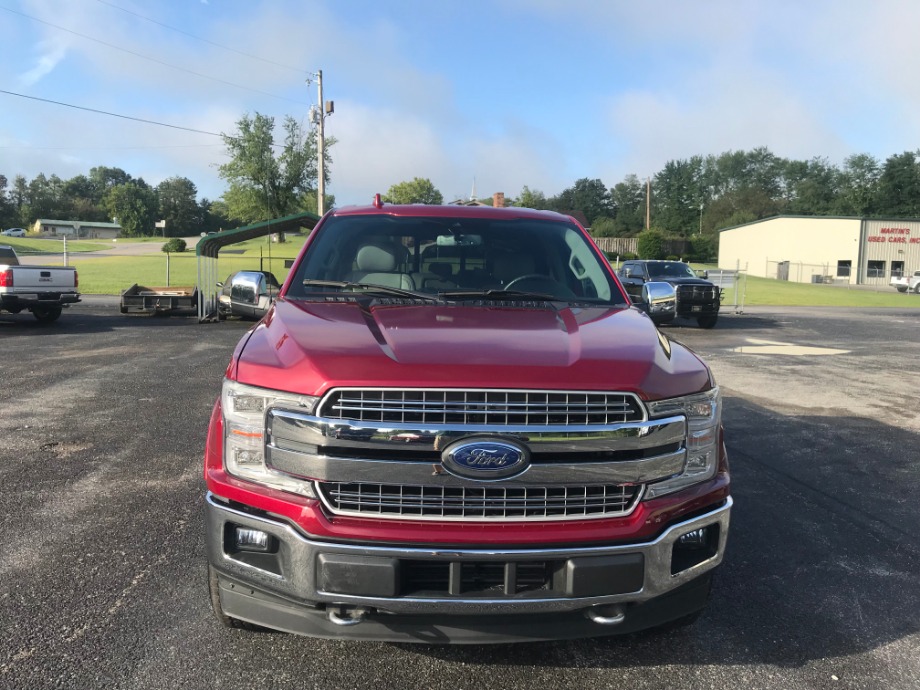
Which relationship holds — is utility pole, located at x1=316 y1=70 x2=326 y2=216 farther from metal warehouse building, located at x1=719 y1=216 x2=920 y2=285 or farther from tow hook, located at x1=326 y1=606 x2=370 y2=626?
metal warehouse building, located at x1=719 y1=216 x2=920 y2=285

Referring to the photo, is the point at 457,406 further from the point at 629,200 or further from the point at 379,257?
the point at 629,200

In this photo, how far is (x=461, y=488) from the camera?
2322mm

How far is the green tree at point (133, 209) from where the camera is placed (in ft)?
405

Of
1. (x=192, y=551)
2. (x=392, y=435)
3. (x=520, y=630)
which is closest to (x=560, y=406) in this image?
(x=392, y=435)

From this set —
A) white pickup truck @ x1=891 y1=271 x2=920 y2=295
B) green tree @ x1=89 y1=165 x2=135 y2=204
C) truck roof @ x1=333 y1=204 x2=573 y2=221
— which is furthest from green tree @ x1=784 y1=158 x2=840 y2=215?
green tree @ x1=89 y1=165 x2=135 y2=204

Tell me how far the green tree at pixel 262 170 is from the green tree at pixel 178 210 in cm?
5696

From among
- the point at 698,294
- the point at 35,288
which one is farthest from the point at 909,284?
the point at 35,288

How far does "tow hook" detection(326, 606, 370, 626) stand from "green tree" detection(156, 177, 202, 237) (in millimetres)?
127240

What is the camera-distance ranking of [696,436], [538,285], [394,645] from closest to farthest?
[696,436] → [394,645] → [538,285]

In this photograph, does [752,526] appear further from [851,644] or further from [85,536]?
[85,536]

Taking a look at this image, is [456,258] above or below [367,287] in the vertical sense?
above

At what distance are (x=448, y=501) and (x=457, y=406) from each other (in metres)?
0.32

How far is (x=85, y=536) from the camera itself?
3.98 m

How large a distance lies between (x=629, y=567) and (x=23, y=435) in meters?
5.70
